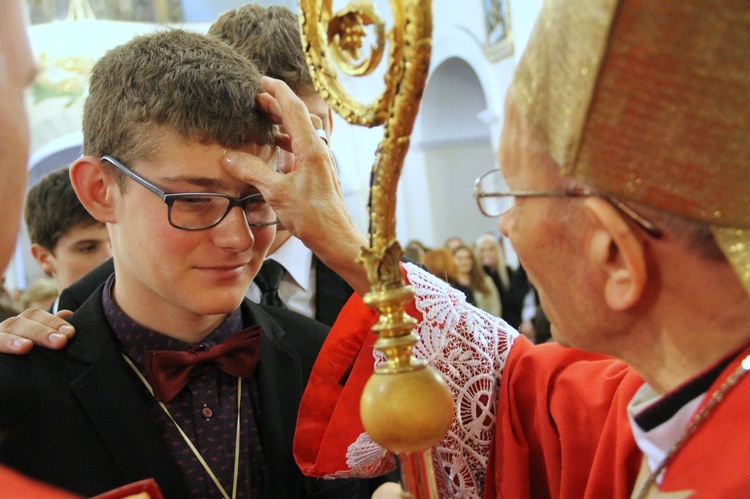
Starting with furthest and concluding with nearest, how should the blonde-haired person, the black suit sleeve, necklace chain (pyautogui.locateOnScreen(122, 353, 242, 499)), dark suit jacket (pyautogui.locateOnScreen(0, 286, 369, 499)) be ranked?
the blonde-haired person < the black suit sleeve < necklace chain (pyautogui.locateOnScreen(122, 353, 242, 499)) < dark suit jacket (pyautogui.locateOnScreen(0, 286, 369, 499))

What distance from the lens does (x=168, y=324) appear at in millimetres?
1814

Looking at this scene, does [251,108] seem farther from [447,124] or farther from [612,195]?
[447,124]

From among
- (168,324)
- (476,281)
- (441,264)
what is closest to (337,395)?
(168,324)

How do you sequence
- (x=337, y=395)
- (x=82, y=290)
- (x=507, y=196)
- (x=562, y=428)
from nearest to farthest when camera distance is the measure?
(x=507, y=196), (x=562, y=428), (x=337, y=395), (x=82, y=290)

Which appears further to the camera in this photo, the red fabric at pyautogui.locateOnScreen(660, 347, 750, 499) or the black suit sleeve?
the black suit sleeve

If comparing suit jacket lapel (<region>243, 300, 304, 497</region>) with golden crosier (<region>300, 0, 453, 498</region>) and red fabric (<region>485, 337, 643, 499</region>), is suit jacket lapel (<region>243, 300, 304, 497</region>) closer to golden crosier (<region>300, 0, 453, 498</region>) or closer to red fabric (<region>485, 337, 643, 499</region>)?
red fabric (<region>485, 337, 643, 499</region>)

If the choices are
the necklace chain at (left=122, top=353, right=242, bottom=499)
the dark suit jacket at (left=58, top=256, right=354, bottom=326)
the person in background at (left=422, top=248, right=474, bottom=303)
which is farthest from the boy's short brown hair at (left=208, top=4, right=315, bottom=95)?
the person in background at (left=422, top=248, right=474, bottom=303)

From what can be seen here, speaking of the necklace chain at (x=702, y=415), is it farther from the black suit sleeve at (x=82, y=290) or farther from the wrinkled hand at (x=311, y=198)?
the black suit sleeve at (x=82, y=290)

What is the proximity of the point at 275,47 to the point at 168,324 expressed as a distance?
1.01 m

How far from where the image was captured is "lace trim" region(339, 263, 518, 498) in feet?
5.45

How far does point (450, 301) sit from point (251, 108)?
0.62 meters

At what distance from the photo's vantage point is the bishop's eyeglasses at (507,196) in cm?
113

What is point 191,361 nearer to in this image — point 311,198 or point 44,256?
point 311,198

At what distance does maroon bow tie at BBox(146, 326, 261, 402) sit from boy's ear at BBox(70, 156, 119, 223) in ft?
1.15
